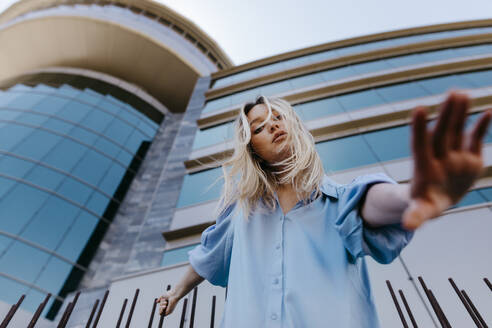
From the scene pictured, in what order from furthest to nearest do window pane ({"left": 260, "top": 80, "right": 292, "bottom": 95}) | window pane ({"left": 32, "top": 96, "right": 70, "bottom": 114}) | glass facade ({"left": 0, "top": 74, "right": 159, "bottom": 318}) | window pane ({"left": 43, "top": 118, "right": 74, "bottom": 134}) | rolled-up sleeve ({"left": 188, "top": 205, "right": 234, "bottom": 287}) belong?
1. window pane ({"left": 32, "top": 96, "right": 70, "bottom": 114})
2. window pane ({"left": 43, "top": 118, "right": 74, "bottom": 134})
3. window pane ({"left": 260, "top": 80, "right": 292, "bottom": 95})
4. glass facade ({"left": 0, "top": 74, "right": 159, "bottom": 318})
5. rolled-up sleeve ({"left": 188, "top": 205, "right": 234, "bottom": 287})

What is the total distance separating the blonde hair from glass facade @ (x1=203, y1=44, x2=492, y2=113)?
10312mm

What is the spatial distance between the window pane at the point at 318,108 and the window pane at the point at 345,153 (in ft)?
5.24

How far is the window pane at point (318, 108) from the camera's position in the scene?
32.5ft

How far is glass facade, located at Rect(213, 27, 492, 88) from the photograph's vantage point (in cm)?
1350

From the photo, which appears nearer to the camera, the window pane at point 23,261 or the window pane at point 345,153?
the window pane at point 345,153

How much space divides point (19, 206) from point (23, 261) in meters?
2.59

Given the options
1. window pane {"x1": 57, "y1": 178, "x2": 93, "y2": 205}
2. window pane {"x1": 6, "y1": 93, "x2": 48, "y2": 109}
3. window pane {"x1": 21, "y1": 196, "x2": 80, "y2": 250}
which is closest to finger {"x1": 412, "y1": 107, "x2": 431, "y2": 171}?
window pane {"x1": 21, "y1": 196, "x2": 80, "y2": 250}

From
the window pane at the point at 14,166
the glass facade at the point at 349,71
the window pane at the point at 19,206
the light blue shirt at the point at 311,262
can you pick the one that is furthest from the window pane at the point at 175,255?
the window pane at the point at 14,166

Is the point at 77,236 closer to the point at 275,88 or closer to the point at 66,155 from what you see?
the point at 66,155

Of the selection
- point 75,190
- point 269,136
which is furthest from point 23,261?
point 269,136

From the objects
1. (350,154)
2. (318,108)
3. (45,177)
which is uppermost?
(318,108)

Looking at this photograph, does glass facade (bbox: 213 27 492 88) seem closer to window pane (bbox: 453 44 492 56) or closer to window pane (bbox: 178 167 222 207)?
window pane (bbox: 453 44 492 56)

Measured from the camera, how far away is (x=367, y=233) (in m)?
1.03

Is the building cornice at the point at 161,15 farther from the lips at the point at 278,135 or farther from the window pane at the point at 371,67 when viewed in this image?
the lips at the point at 278,135
